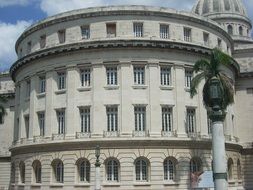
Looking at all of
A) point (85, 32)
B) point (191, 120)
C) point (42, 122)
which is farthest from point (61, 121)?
point (191, 120)

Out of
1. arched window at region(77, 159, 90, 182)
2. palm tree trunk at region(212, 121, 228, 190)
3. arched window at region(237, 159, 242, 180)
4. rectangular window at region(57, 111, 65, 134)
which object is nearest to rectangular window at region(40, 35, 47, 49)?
rectangular window at region(57, 111, 65, 134)

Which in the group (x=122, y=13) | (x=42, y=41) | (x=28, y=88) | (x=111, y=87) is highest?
(x=122, y=13)

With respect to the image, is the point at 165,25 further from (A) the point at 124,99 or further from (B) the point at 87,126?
(B) the point at 87,126

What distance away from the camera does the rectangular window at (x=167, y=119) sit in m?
40.7

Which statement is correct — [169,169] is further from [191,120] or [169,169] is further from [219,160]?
[219,160]

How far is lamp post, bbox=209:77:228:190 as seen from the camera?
12492mm

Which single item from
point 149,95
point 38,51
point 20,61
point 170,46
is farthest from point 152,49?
point 20,61

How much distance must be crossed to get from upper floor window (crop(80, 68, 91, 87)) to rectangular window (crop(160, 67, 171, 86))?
7.26m

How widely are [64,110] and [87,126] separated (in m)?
3.06

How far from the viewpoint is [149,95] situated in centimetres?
4053

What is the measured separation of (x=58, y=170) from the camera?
4106cm

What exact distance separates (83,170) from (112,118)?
5.66 m

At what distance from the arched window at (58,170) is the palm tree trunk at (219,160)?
2964 centimetres

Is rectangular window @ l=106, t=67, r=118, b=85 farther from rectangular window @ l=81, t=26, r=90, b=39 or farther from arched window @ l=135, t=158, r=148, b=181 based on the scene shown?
arched window @ l=135, t=158, r=148, b=181
